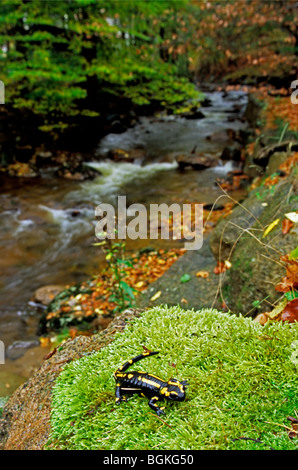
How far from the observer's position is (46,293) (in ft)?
25.6

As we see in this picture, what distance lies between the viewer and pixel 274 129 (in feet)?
42.5

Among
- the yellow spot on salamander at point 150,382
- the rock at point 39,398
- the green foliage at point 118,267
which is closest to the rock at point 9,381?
the green foliage at point 118,267

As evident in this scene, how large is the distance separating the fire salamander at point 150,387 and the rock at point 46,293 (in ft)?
21.0

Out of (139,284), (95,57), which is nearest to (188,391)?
(139,284)

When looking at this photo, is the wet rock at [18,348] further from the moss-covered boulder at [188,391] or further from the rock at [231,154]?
the rock at [231,154]

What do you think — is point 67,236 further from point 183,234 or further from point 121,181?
point 121,181

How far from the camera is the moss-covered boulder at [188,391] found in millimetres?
1354

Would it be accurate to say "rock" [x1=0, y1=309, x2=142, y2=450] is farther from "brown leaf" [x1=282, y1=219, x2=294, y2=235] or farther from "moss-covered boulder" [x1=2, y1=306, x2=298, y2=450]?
"brown leaf" [x1=282, y1=219, x2=294, y2=235]

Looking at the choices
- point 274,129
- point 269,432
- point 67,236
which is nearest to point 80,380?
point 269,432

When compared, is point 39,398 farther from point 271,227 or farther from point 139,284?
point 139,284

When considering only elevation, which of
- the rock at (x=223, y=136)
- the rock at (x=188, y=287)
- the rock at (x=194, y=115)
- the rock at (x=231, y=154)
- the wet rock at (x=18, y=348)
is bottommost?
the wet rock at (x=18, y=348)

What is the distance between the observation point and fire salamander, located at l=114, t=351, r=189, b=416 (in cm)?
145

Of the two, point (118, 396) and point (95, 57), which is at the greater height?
point (95, 57)

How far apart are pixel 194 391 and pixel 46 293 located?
22.4 feet
